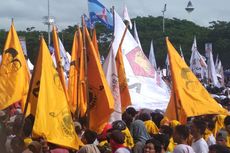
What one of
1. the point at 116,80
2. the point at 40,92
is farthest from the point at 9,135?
the point at 116,80

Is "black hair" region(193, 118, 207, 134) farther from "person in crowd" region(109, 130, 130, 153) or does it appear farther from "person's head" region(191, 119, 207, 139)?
"person in crowd" region(109, 130, 130, 153)

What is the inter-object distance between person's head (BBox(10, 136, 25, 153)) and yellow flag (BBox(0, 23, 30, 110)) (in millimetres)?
2882

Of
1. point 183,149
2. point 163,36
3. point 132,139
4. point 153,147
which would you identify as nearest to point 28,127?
point 132,139

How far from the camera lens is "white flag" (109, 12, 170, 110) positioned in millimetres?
12922

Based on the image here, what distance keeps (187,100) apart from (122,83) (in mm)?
2031

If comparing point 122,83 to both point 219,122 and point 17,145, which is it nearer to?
point 219,122

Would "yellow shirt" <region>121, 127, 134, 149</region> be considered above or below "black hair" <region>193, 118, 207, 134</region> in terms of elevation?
below

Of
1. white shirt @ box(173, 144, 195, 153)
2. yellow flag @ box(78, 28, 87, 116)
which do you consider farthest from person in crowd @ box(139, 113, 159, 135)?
white shirt @ box(173, 144, 195, 153)

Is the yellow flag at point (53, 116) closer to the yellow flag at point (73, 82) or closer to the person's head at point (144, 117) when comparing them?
the person's head at point (144, 117)

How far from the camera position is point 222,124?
10.0m

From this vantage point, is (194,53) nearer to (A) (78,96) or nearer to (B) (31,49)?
(A) (78,96)

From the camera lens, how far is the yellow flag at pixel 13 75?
10.9 meters

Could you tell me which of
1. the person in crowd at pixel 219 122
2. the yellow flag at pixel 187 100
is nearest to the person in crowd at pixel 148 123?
the yellow flag at pixel 187 100

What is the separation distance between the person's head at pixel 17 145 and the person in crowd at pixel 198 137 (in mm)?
2065
